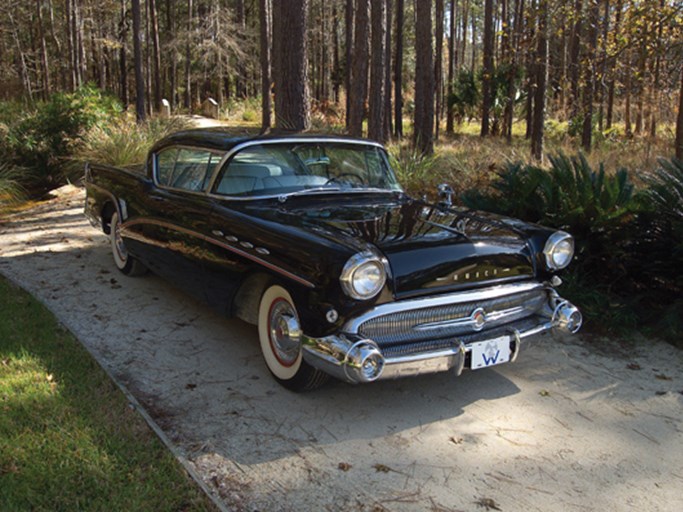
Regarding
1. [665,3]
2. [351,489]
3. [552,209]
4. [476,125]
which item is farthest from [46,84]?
[351,489]

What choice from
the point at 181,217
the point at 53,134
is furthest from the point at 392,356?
the point at 53,134

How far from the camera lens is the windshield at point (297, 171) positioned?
14.3ft

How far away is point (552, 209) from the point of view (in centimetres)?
570

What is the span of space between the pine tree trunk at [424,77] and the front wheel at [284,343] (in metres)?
9.61

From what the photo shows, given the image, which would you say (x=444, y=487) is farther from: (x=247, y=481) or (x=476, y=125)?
(x=476, y=125)

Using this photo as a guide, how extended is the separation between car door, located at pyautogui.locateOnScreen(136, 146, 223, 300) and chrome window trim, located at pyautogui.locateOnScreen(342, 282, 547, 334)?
1.49 m

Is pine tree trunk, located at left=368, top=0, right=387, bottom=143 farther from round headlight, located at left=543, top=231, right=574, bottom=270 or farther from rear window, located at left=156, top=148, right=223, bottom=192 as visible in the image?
round headlight, located at left=543, top=231, right=574, bottom=270

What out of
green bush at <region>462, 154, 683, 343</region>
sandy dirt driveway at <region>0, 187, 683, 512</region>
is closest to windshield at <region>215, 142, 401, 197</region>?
sandy dirt driveway at <region>0, 187, 683, 512</region>

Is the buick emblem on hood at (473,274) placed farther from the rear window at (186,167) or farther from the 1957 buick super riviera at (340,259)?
the rear window at (186,167)

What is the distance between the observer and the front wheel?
356 centimetres

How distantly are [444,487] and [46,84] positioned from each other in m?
30.0

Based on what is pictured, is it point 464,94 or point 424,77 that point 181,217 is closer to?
point 424,77

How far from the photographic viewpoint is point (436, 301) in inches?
133

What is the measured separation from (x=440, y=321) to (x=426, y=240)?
0.48m
